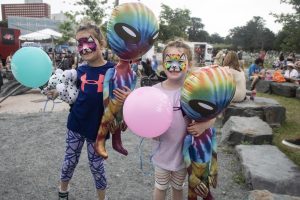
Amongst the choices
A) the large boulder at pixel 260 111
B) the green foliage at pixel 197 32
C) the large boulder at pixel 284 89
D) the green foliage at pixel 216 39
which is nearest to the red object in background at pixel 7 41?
the large boulder at pixel 284 89

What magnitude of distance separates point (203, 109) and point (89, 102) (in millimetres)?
918

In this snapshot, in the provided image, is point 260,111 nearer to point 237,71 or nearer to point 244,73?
point 237,71

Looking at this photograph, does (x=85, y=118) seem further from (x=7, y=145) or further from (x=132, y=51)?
(x=7, y=145)

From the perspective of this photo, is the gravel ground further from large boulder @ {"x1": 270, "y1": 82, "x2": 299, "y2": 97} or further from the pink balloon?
large boulder @ {"x1": 270, "y1": 82, "x2": 299, "y2": 97}

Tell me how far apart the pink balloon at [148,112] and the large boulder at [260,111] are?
3964 millimetres

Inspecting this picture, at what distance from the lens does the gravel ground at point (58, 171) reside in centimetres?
312

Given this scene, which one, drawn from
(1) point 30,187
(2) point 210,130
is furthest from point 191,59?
(1) point 30,187

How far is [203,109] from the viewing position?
1981 millimetres

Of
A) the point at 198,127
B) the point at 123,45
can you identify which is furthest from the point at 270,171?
the point at 123,45

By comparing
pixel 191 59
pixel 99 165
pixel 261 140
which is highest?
pixel 191 59

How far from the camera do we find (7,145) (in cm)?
457

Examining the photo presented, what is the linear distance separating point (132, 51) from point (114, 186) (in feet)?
5.40

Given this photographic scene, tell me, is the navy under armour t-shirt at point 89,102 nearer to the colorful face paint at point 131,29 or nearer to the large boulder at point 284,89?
the colorful face paint at point 131,29

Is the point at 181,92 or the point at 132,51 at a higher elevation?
the point at 132,51
